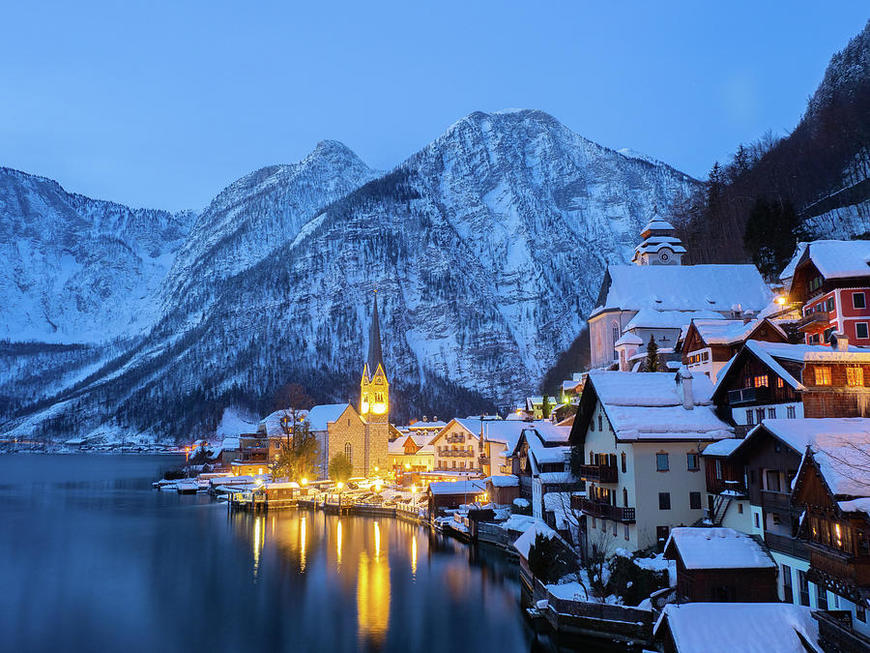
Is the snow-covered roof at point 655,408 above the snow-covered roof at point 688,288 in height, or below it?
below

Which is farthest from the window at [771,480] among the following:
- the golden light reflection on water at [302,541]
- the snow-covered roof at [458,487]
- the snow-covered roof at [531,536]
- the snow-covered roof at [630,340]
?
the snow-covered roof at [458,487]

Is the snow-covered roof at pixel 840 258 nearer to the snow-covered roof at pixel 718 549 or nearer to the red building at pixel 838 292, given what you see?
the red building at pixel 838 292

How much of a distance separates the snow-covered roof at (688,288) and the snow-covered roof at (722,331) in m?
20.2

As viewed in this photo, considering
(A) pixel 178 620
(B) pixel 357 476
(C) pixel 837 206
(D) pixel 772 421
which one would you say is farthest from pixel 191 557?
(C) pixel 837 206

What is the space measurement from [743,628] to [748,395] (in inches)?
558

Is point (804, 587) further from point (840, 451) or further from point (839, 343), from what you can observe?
point (839, 343)

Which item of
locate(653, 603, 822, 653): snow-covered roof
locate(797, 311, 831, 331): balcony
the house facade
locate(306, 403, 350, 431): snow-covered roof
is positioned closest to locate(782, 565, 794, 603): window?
locate(653, 603, 822, 653): snow-covered roof

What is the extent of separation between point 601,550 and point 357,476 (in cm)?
7262

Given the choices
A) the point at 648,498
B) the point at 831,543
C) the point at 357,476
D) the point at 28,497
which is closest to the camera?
the point at 831,543

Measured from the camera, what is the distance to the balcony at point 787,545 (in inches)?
888

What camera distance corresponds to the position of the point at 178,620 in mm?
34250

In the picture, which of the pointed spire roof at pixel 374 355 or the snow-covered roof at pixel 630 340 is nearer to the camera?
the snow-covered roof at pixel 630 340

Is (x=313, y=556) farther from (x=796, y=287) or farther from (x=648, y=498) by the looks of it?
(x=796, y=287)

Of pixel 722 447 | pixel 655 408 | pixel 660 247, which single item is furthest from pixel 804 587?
pixel 660 247
